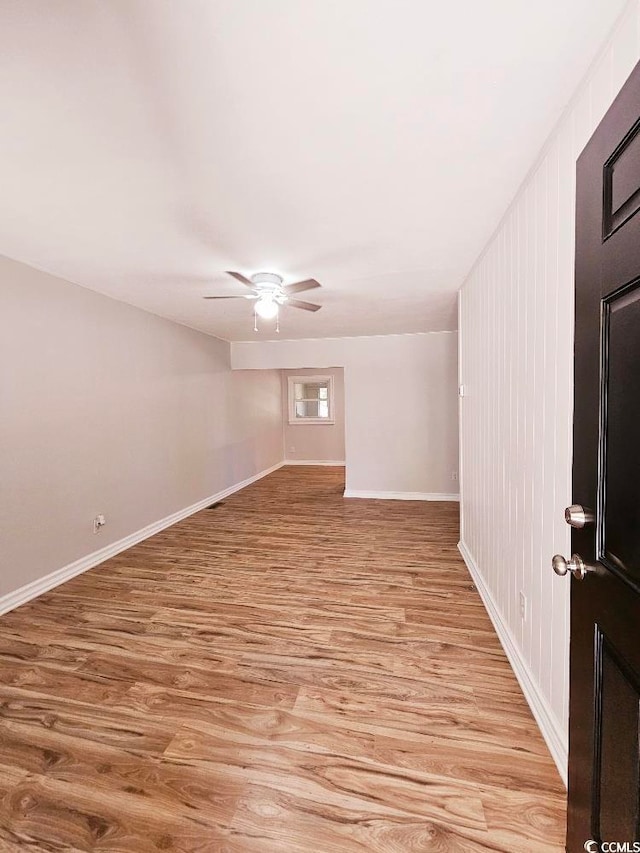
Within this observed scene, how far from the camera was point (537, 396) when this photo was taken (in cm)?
155

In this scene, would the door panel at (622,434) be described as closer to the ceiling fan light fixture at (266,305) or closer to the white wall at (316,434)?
the ceiling fan light fixture at (266,305)

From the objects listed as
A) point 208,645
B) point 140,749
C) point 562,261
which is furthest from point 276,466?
point 562,261

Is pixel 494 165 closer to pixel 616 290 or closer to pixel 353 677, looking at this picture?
pixel 616 290

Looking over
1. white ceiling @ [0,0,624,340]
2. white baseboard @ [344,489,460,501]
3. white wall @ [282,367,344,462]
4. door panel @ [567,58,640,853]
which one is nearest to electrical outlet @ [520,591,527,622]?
door panel @ [567,58,640,853]

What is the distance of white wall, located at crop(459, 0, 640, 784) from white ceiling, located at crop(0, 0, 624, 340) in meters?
0.12

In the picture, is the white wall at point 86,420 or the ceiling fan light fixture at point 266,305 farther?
the ceiling fan light fixture at point 266,305

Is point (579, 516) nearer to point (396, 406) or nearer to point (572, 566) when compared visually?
point (572, 566)

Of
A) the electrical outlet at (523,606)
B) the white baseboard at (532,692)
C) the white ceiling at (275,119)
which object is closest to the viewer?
the white ceiling at (275,119)

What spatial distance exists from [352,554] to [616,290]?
3020 mm

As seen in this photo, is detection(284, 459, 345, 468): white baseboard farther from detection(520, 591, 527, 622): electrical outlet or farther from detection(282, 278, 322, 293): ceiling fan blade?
detection(520, 591, 527, 622): electrical outlet

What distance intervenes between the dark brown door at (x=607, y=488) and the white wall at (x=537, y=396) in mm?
387

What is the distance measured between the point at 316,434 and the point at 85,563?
5431 mm

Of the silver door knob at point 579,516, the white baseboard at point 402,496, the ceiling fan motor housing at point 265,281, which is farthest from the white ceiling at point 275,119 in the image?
the white baseboard at point 402,496

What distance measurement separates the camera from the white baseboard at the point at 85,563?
2.53 metres
